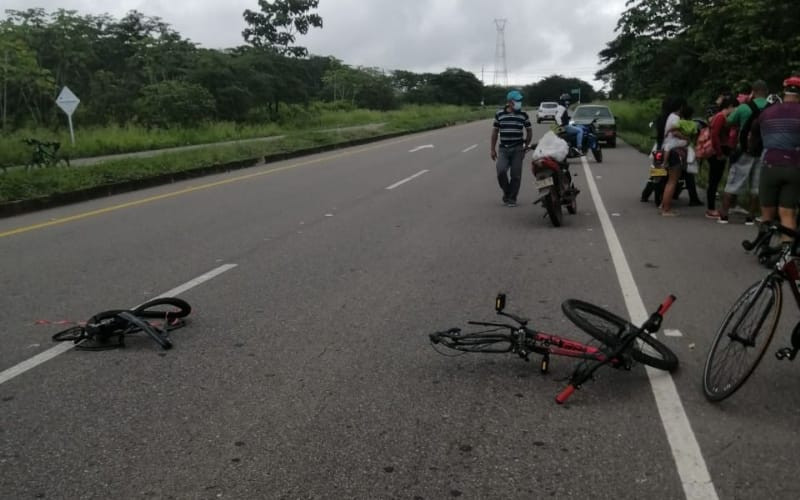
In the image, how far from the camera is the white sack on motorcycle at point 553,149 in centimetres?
970

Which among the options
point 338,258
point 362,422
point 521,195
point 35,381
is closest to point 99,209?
point 338,258

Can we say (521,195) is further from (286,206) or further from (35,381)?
(35,381)

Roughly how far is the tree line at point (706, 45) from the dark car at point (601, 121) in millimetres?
3408

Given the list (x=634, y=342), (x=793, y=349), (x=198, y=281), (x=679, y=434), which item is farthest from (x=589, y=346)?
(x=198, y=281)

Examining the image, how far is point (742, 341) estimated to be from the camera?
12.8 feet

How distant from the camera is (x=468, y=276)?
6.68 m

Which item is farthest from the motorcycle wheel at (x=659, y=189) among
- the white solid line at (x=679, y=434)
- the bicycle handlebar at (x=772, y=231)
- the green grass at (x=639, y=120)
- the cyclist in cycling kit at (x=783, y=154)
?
the green grass at (x=639, y=120)

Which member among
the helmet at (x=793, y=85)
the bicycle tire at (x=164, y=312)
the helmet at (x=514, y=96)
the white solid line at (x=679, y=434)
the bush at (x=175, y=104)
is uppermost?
the helmet at (x=793, y=85)

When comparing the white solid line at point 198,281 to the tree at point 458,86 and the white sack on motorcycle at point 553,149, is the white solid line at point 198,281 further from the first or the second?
the tree at point 458,86

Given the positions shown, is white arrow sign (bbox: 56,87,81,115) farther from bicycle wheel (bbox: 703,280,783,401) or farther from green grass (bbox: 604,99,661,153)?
bicycle wheel (bbox: 703,280,783,401)

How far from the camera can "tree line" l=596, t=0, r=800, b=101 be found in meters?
19.5

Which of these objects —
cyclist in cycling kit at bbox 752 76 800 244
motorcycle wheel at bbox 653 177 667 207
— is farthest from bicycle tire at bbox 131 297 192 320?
motorcycle wheel at bbox 653 177 667 207

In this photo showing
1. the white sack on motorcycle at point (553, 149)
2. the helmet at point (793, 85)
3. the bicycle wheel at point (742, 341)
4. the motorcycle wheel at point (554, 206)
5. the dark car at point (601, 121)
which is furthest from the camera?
the dark car at point (601, 121)

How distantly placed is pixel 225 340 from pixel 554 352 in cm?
230
